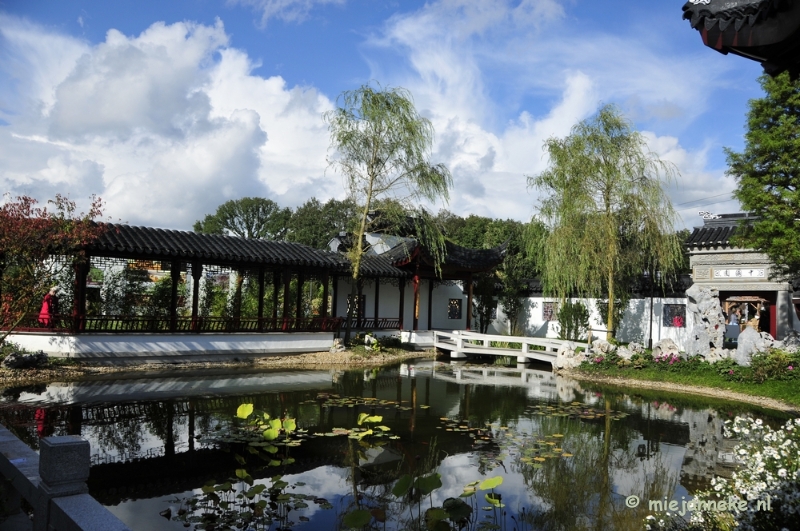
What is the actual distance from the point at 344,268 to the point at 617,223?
24.6ft

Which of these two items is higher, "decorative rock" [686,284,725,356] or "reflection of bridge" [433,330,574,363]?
"decorative rock" [686,284,725,356]

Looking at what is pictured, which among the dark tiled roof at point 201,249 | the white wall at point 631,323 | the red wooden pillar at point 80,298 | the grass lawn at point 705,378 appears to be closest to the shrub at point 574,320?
the white wall at point 631,323

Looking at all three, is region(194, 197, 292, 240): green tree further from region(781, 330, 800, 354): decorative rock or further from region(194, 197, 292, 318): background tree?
region(781, 330, 800, 354): decorative rock

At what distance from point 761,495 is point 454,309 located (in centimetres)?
1884

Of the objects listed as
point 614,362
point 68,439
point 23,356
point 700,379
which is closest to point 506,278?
point 614,362

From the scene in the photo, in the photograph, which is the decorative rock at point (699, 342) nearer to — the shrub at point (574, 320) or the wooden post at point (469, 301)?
the shrub at point (574, 320)

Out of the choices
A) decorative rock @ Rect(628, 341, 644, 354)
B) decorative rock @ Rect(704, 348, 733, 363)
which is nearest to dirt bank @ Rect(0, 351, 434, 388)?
decorative rock @ Rect(628, 341, 644, 354)

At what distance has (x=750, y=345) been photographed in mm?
11359

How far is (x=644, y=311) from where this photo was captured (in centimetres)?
1889

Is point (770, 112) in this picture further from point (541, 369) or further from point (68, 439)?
point (68, 439)

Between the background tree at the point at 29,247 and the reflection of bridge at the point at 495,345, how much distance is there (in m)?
10.4

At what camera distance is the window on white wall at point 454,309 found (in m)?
22.0

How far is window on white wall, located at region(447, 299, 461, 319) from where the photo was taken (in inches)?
867

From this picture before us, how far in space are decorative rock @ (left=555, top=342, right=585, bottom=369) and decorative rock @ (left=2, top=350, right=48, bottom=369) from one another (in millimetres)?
11418
